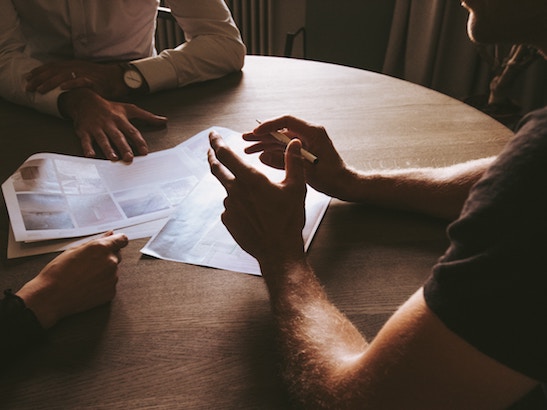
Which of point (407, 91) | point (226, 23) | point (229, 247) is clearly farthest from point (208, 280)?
point (226, 23)

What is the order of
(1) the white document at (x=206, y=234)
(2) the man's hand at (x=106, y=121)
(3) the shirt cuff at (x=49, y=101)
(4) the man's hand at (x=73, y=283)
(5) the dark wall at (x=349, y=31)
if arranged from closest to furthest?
(4) the man's hand at (x=73, y=283) < (1) the white document at (x=206, y=234) < (2) the man's hand at (x=106, y=121) < (3) the shirt cuff at (x=49, y=101) < (5) the dark wall at (x=349, y=31)

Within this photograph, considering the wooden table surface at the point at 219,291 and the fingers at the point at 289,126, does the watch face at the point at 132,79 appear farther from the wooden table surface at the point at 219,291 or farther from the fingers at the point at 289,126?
the fingers at the point at 289,126

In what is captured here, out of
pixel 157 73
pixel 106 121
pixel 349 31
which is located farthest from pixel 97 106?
pixel 349 31

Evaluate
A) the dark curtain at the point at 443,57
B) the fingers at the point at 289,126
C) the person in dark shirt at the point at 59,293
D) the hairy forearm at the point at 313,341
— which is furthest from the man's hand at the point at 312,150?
the dark curtain at the point at 443,57

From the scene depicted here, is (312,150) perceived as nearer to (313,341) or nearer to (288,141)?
(288,141)

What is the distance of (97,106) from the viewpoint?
4.12ft

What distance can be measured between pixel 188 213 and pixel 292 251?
24 centimetres

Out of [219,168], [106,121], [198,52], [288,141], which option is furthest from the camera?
[198,52]

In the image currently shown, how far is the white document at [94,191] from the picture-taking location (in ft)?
2.98

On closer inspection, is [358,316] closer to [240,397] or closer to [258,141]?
[240,397]

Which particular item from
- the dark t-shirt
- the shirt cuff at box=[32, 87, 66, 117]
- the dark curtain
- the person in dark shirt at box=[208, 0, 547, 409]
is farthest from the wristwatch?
the dark curtain

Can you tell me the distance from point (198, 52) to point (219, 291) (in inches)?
34.7

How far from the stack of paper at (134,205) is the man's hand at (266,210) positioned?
48 mm

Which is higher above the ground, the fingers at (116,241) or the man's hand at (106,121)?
the fingers at (116,241)
